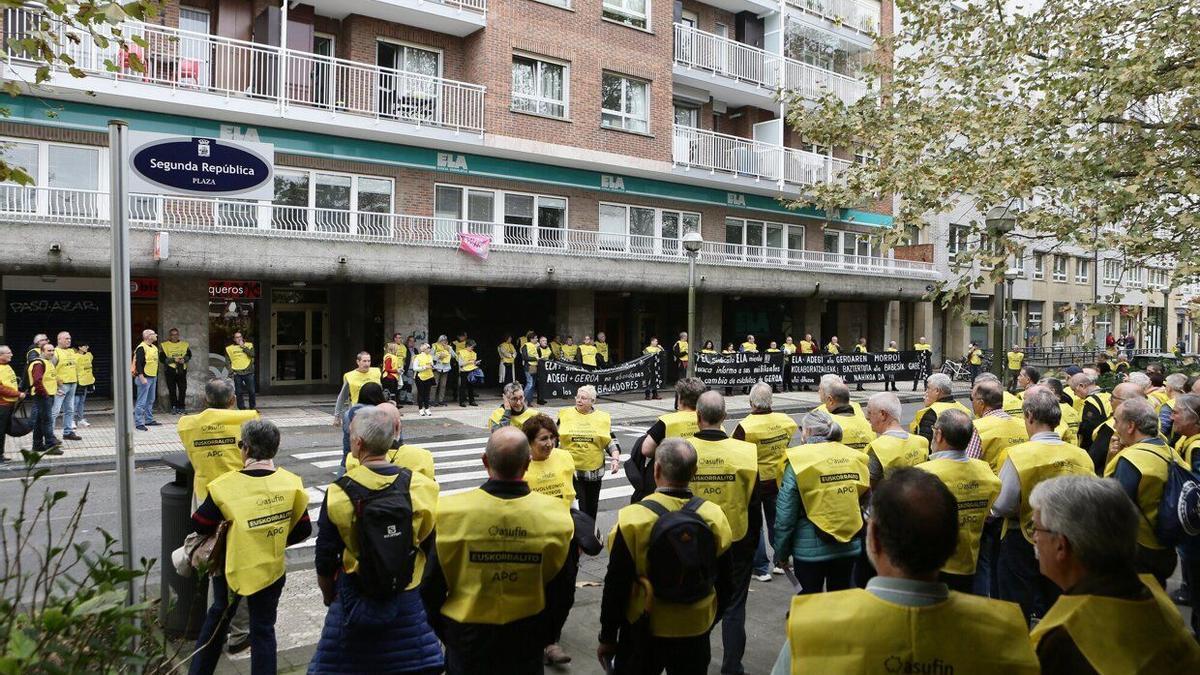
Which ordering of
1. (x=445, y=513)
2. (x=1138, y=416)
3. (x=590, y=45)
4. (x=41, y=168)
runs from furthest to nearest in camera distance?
1. (x=590, y=45)
2. (x=41, y=168)
3. (x=1138, y=416)
4. (x=445, y=513)

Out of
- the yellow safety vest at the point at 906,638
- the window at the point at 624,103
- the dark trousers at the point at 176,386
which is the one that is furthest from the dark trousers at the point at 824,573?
the window at the point at 624,103

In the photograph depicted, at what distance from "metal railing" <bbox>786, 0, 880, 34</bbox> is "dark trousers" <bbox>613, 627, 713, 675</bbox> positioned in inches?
1107

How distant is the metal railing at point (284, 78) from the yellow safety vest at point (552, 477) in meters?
14.5

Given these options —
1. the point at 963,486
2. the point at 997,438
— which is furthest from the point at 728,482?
the point at 997,438

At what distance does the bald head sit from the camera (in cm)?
355

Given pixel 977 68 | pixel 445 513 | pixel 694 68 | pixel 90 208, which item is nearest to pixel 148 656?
pixel 445 513

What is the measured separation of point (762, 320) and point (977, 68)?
19281mm

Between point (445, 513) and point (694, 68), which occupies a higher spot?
→ point (694, 68)

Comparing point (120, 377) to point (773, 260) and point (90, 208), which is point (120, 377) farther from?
point (773, 260)

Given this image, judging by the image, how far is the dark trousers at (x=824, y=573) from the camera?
16.6ft

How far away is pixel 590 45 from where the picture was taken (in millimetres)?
23203

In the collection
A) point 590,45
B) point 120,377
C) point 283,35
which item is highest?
point 590,45

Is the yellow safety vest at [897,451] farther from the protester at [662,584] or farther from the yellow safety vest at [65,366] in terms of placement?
the yellow safety vest at [65,366]

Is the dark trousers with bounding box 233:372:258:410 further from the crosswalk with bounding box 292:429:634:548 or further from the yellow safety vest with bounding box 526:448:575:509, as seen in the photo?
the yellow safety vest with bounding box 526:448:575:509
